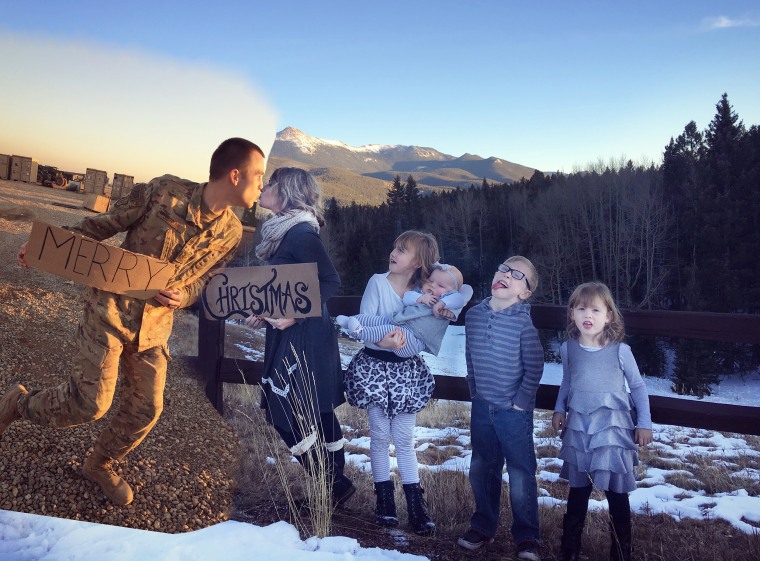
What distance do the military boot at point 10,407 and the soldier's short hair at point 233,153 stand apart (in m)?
1.43

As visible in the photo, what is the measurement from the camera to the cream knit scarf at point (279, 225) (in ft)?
9.95

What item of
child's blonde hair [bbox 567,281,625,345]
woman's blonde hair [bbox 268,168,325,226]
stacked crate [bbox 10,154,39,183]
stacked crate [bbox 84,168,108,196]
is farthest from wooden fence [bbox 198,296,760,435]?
stacked crate [bbox 10,154,39,183]

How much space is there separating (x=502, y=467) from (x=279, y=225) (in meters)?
1.60

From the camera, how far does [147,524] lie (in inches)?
114

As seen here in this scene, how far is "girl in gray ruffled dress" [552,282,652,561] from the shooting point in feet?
9.60

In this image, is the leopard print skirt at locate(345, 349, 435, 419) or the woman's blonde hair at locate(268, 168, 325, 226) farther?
the leopard print skirt at locate(345, 349, 435, 419)

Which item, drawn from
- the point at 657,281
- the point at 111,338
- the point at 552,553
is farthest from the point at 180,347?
the point at 657,281

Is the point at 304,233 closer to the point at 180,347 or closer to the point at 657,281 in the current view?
the point at 180,347

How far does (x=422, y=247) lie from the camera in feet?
Answer: 10.4

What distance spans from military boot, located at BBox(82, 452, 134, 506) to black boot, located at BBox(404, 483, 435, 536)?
1351 millimetres

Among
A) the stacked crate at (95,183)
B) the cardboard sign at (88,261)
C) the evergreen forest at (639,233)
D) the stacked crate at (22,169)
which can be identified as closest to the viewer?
the cardboard sign at (88,261)

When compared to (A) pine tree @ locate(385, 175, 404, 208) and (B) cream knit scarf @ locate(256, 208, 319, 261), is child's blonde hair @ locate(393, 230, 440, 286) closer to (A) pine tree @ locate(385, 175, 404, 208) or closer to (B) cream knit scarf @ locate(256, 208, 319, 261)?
(B) cream knit scarf @ locate(256, 208, 319, 261)

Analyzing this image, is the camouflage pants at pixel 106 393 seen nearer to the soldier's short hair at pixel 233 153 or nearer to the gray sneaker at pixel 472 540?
the soldier's short hair at pixel 233 153

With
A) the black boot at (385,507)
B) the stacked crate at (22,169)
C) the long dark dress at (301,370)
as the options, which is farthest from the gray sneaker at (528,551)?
the stacked crate at (22,169)
